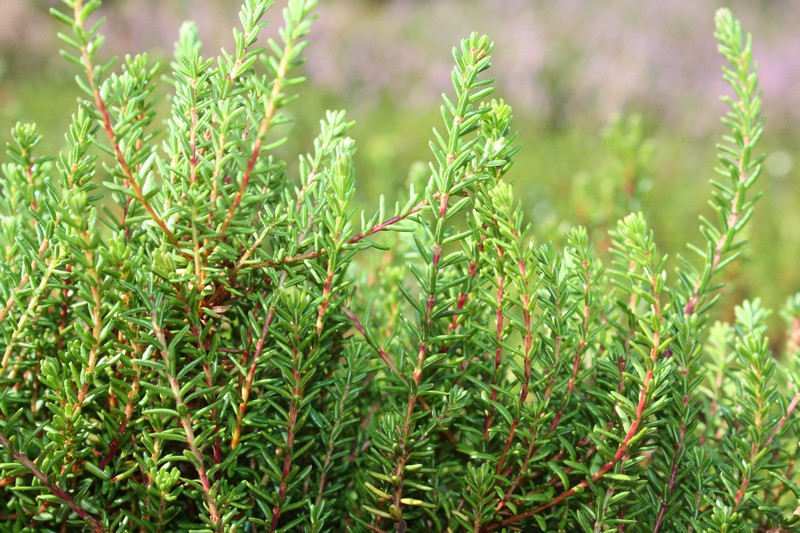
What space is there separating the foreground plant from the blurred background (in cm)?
437

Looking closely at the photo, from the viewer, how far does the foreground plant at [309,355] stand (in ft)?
2.90

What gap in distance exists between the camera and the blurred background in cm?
688

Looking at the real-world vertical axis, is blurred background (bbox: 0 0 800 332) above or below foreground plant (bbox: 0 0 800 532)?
above

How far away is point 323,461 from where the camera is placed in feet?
3.37

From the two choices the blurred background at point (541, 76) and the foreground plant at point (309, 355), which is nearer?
the foreground plant at point (309, 355)

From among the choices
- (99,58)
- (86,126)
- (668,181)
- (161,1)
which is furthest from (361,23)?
(86,126)

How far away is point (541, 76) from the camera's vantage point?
32.3ft

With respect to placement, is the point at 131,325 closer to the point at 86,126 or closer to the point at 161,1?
the point at 86,126

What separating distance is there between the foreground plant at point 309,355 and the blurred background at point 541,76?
4.37 meters

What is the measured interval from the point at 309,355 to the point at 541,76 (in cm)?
957

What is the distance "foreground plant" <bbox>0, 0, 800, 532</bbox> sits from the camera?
0.88 meters

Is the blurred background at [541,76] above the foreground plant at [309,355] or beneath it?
above

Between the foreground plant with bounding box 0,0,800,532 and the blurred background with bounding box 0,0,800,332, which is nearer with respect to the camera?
the foreground plant with bounding box 0,0,800,532

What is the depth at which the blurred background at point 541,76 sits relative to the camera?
6.88m
